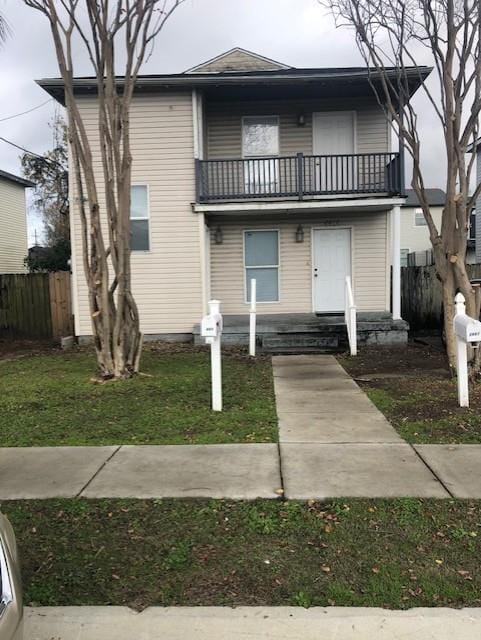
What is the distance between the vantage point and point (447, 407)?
259 inches

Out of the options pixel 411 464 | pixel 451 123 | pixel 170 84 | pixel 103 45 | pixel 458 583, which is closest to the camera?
pixel 458 583

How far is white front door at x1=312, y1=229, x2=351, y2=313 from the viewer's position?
14391mm

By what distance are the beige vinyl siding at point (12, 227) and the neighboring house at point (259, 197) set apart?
1185 cm

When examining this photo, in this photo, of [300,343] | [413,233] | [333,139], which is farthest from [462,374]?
[413,233]

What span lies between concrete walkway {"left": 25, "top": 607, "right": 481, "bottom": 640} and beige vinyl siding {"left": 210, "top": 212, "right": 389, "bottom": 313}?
1192 cm

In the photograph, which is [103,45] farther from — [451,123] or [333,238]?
[333,238]

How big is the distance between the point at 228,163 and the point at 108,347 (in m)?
7.04

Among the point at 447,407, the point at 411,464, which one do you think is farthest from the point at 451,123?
the point at 411,464

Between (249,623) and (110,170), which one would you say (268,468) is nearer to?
(249,623)

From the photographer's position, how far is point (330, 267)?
47.4ft

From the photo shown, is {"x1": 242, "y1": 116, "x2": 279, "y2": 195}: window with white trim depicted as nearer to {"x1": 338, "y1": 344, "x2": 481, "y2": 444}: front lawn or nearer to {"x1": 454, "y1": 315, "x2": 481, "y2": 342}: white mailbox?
{"x1": 338, "y1": 344, "x2": 481, "y2": 444}: front lawn

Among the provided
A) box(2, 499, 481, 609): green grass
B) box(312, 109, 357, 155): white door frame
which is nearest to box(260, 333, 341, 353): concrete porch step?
box(312, 109, 357, 155): white door frame

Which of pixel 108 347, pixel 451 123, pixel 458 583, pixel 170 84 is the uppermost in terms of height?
pixel 170 84

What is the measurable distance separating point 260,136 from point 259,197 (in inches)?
83.2
